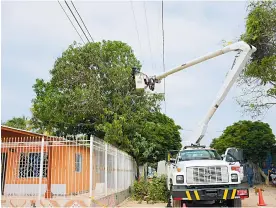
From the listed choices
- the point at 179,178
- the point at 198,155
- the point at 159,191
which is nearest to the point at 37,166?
the point at 159,191

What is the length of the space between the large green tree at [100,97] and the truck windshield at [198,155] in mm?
6809

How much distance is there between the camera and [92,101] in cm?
1947

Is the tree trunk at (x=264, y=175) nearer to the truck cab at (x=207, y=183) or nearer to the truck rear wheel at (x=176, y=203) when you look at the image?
the truck cab at (x=207, y=183)

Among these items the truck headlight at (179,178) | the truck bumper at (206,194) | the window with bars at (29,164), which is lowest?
the truck bumper at (206,194)

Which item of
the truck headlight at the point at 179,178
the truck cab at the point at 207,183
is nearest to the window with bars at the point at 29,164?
the truck headlight at the point at 179,178

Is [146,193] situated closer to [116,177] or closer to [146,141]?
[116,177]

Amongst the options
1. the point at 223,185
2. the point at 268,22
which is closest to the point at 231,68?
the point at 268,22

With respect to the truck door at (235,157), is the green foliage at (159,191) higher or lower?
lower

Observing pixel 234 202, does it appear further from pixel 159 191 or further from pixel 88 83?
pixel 88 83

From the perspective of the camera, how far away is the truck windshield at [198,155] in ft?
38.3

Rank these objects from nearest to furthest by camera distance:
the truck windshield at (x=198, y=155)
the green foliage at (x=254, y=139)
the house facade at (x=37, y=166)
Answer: the truck windshield at (x=198, y=155), the house facade at (x=37, y=166), the green foliage at (x=254, y=139)

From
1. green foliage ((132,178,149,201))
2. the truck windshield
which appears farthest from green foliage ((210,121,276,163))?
the truck windshield

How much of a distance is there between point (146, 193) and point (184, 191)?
20.2 ft

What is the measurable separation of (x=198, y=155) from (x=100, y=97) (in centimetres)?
921
